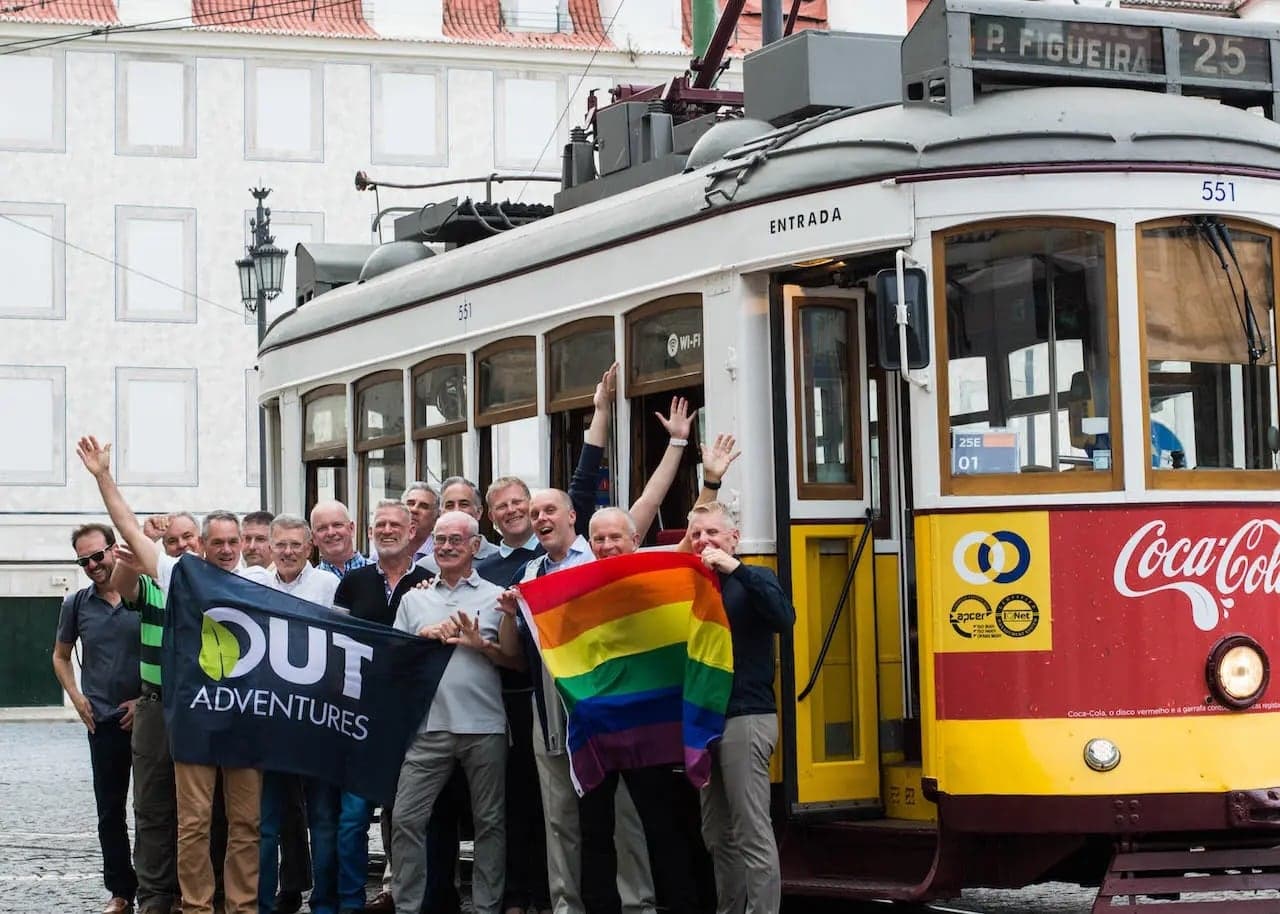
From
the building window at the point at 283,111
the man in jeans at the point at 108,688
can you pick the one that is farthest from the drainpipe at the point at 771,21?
the building window at the point at 283,111

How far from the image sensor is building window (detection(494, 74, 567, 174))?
38.5 m

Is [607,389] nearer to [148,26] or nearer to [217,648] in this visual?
[217,648]

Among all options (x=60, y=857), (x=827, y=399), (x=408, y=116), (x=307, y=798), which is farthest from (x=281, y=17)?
(x=827, y=399)

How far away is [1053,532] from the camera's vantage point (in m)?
8.38

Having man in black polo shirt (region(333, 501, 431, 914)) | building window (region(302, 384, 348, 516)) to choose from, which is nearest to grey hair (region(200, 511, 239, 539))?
man in black polo shirt (region(333, 501, 431, 914))

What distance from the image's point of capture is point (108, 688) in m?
11.0

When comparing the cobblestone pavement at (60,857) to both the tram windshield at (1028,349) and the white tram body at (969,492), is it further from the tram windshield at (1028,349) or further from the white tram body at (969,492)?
the tram windshield at (1028,349)

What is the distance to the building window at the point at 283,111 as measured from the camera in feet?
123

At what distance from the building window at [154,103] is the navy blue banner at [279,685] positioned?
93.3 feet

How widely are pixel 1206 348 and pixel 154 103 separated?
101 feet

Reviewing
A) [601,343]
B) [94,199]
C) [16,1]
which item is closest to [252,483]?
[94,199]

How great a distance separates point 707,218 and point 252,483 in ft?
93.6

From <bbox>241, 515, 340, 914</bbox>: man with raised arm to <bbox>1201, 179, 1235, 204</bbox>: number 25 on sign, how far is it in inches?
159

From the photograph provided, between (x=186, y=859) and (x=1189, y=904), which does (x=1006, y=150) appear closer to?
(x=1189, y=904)
